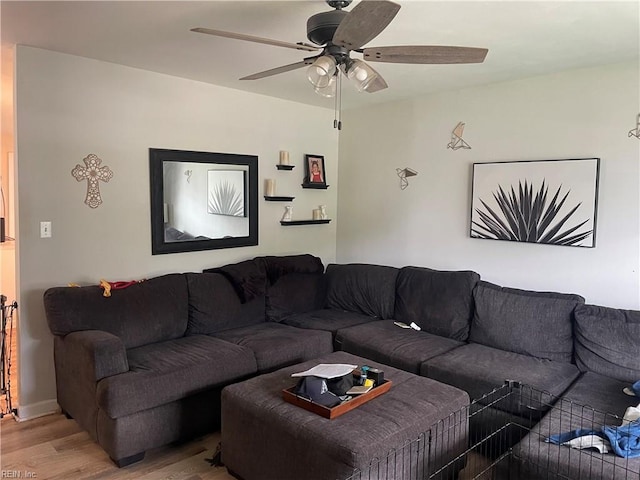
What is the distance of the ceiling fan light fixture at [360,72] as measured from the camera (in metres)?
2.11

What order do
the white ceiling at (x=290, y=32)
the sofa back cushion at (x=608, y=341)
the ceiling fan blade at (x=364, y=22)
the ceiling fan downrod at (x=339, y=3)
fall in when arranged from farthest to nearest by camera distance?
the sofa back cushion at (x=608, y=341)
the white ceiling at (x=290, y=32)
the ceiling fan downrod at (x=339, y=3)
the ceiling fan blade at (x=364, y=22)

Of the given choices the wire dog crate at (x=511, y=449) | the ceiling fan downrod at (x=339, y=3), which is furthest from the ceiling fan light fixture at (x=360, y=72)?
the wire dog crate at (x=511, y=449)

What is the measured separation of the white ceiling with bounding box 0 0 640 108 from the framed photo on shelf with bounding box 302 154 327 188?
1.30 metres

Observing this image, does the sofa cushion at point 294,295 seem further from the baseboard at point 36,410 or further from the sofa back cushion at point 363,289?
the baseboard at point 36,410

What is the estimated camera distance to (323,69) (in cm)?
203

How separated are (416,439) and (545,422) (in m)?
0.68

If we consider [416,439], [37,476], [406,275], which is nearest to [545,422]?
[416,439]

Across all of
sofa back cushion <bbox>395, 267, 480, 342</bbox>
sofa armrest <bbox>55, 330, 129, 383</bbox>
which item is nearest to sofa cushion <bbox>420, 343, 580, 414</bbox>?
sofa back cushion <bbox>395, 267, 480, 342</bbox>

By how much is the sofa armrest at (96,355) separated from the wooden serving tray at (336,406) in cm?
102

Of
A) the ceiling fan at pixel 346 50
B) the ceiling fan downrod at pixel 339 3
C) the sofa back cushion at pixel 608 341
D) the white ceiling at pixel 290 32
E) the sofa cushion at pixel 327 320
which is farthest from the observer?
the sofa cushion at pixel 327 320

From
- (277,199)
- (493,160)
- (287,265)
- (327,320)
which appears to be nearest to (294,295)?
(287,265)

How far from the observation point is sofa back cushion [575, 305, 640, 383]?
2775 millimetres

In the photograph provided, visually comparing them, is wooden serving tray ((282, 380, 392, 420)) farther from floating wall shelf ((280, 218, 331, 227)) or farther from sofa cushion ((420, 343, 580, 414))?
floating wall shelf ((280, 218, 331, 227))

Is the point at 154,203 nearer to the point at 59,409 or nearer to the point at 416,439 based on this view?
the point at 59,409
